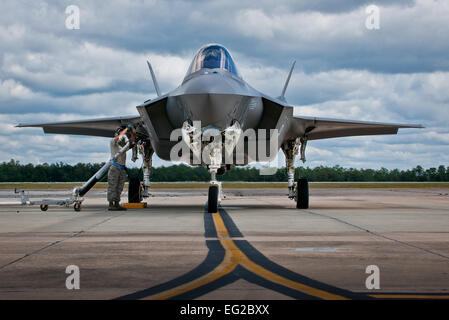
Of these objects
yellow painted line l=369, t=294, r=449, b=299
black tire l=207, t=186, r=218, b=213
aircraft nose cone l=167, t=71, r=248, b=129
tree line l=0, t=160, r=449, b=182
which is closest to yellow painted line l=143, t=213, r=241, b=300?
yellow painted line l=369, t=294, r=449, b=299

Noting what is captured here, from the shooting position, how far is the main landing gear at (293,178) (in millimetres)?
13625

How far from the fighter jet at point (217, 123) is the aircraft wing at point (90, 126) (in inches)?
2.2

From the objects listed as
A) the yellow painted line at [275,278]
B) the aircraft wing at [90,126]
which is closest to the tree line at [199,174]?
the aircraft wing at [90,126]

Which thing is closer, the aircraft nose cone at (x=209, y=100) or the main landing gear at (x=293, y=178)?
the aircraft nose cone at (x=209, y=100)

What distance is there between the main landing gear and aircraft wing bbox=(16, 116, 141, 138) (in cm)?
493

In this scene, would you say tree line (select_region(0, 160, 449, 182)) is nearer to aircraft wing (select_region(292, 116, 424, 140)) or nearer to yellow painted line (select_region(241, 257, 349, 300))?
aircraft wing (select_region(292, 116, 424, 140))

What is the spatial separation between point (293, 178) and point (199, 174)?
27420 millimetres

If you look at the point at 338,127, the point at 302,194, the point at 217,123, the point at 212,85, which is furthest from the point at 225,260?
the point at 338,127

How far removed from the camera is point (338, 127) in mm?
15898

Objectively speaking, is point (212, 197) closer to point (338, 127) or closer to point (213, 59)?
point (213, 59)

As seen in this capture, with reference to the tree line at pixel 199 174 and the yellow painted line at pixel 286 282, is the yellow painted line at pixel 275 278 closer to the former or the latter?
the yellow painted line at pixel 286 282

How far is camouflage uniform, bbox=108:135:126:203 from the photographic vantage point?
12.1m

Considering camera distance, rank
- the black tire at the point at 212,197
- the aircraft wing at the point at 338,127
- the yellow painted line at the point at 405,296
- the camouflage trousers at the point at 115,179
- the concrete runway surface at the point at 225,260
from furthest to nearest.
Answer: the aircraft wing at the point at 338,127, the camouflage trousers at the point at 115,179, the black tire at the point at 212,197, the concrete runway surface at the point at 225,260, the yellow painted line at the point at 405,296
